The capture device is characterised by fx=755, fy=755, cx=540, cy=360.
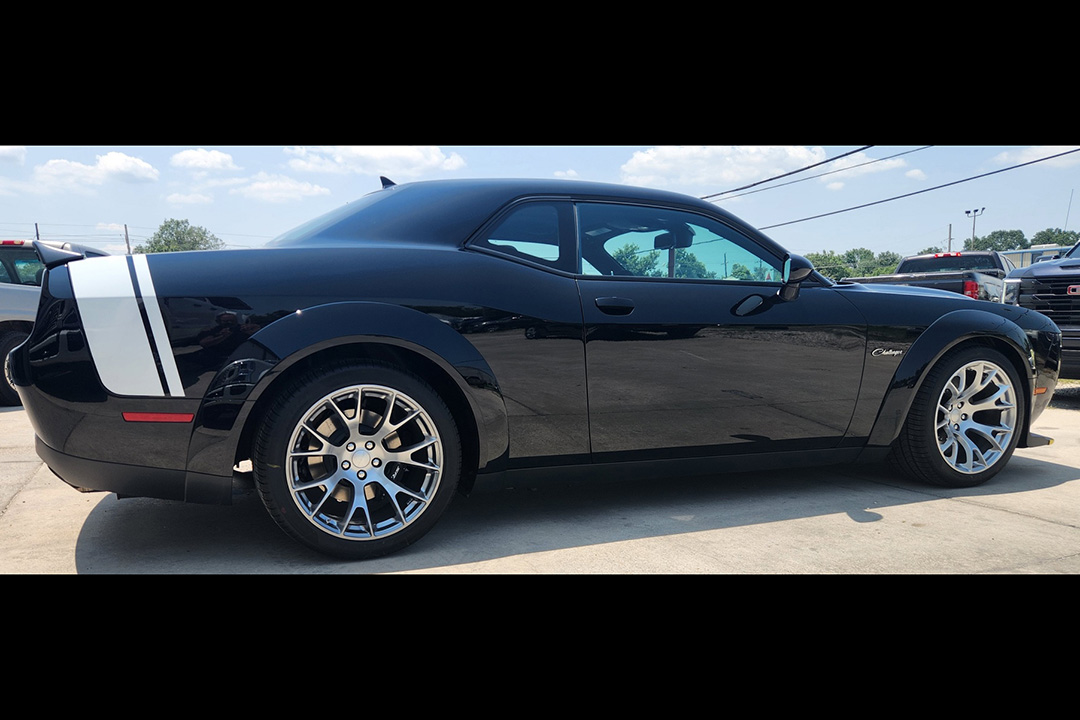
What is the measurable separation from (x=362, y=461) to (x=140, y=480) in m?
0.73

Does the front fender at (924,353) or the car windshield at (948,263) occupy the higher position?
the car windshield at (948,263)

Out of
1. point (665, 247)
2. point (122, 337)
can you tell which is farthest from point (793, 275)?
point (122, 337)

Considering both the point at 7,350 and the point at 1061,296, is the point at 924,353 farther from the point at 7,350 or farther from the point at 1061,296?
the point at 7,350

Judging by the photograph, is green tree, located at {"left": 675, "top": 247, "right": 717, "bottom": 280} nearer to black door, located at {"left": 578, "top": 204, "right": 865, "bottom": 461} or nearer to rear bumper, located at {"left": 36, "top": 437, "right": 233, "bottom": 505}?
black door, located at {"left": 578, "top": 204, "right": 865, "bottom": 461}

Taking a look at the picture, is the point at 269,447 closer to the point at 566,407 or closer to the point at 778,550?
the point at 566,407

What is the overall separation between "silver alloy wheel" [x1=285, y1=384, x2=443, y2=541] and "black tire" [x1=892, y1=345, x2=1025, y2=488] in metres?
2.50

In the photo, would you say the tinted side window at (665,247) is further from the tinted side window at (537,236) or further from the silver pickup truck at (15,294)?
the silver pickup truck at (15,294)

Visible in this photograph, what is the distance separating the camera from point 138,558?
9.02 feet

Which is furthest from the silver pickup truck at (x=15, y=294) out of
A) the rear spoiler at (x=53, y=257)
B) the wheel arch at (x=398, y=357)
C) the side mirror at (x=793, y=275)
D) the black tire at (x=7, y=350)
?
the side mirror at (x=793, y=275)

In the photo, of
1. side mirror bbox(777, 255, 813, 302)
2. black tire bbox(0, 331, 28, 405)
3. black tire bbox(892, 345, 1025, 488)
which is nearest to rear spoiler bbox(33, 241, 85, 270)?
side mirror bbox(777, 255, 813, 302)

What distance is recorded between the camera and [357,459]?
8.79ft

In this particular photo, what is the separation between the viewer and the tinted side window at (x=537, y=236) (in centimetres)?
301

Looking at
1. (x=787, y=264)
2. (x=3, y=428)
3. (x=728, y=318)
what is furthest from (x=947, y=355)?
(x=3, y=428)

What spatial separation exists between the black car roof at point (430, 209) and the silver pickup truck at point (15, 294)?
5.31m
